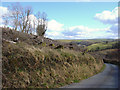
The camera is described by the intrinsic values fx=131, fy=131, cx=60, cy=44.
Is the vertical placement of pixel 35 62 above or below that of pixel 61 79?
above

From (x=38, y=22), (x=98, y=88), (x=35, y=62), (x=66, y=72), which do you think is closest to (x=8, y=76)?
(x=35, y=62)

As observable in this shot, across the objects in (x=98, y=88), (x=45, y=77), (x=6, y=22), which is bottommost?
(x=98, y=88)

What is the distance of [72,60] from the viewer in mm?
14992

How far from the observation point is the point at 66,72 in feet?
41.3

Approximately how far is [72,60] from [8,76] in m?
8.03

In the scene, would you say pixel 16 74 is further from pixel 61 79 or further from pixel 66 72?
pixel 66 72

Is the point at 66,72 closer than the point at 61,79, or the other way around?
the point at 61,79

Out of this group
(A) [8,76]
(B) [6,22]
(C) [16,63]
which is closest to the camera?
Answer: (A) [8,76]

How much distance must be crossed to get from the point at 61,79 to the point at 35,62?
8.75 ft

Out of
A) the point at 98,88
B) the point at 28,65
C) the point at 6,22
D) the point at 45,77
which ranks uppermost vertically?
the point at 6,22

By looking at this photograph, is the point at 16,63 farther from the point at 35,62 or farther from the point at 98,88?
the point at 98,88

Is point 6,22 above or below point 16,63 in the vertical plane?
above

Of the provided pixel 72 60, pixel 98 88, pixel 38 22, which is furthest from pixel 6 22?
pixel 98 88

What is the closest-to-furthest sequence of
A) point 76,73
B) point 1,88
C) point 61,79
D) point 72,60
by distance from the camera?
point 1,88 → point 61,79 → point 76,73 → point 72,60
